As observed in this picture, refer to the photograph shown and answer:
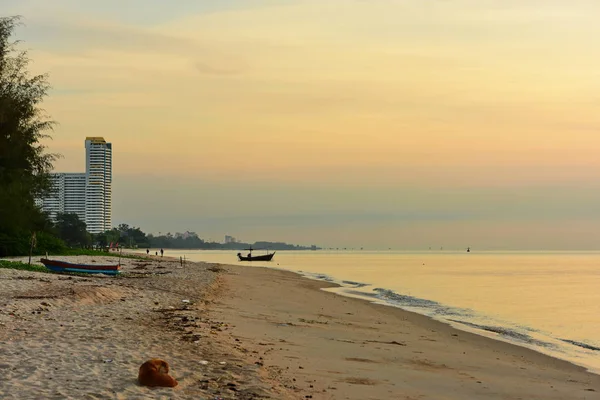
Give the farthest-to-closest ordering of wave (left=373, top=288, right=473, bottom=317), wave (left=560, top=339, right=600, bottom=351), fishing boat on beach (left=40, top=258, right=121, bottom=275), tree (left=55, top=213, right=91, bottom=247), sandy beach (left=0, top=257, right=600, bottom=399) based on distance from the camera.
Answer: tree (left=55, top=213, right=91, bottom=247) → fishing boat on beach (left=40, top=258, right=121, bottom=275) → wave (left=373, top=288, right=473, bottom=317) → wave (left=560, top=339, right=600, bottom=351) → sandy beach (left=0, top=257, right=600, bottom=399)

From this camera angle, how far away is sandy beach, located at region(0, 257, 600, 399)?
10820mm

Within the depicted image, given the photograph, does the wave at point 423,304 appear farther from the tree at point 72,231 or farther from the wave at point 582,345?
the tree at point 72,231

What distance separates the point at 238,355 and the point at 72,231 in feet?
525

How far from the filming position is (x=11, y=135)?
138 feet

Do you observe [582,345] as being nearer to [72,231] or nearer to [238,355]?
[238,355]

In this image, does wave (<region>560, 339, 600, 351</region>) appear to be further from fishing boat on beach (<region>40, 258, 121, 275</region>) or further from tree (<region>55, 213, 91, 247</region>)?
tree (<region>55, 213, 91, 247</region>)

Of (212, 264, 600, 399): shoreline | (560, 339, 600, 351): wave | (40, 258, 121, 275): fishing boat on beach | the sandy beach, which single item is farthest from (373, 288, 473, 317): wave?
(40, 258, 121, 275): fishing boat on beach

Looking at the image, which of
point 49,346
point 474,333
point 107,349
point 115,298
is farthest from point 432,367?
point 115,298

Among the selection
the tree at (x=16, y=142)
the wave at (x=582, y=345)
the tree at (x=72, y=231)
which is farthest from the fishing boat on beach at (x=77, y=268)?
the tree at (x=72, y=231)

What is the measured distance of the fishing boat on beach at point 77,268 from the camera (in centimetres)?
3969

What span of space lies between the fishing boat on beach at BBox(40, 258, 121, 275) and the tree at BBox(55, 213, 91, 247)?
12628 centimetres

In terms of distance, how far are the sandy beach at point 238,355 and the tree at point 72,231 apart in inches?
5678

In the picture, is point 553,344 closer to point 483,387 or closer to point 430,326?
point 430,326

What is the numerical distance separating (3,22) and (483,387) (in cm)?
3824
